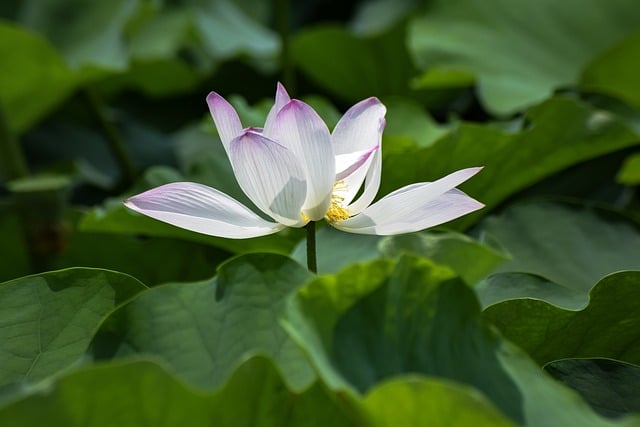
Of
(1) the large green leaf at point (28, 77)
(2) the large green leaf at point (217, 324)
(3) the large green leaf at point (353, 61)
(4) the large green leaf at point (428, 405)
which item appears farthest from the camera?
(3) the large green leaf at point (353, 61)

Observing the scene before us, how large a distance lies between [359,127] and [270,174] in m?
0.14

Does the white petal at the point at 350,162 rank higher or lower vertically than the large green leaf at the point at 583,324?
higher

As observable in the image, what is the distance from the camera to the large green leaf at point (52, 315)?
0.73 m

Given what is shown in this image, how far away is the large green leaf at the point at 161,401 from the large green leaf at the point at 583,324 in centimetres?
20

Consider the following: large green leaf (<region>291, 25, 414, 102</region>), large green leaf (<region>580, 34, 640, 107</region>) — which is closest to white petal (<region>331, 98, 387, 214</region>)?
large green leaf (<region>580, 34, 640, 107</region>)

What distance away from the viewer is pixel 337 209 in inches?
31.0

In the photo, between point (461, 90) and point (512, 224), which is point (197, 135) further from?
point (512, 224)

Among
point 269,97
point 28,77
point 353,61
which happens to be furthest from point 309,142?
point 269,97

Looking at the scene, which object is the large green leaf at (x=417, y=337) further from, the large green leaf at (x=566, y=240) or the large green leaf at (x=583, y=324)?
the large green leaf at (x=566, y=240)

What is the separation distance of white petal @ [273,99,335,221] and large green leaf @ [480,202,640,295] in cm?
45

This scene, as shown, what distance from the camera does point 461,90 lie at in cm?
209

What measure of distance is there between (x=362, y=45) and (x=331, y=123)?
0.75m

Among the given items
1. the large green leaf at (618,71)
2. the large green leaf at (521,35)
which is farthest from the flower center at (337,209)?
the large green leaf at (521,35)

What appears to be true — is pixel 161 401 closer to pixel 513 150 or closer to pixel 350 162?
pixel 350 162
